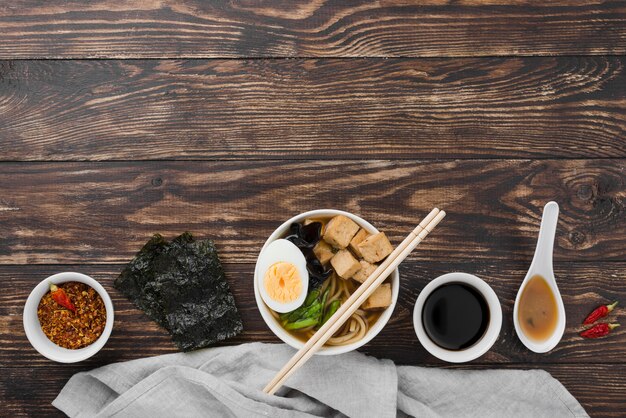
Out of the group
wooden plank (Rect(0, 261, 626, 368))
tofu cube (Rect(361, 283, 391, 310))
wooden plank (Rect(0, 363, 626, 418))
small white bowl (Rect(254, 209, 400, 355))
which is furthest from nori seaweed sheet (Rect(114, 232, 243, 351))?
tofu cube (Rect(361, 283, 391, 310))

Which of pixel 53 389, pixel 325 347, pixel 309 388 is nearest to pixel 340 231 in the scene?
pixel 325 347

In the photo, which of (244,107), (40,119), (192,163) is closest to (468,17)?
(244,107)

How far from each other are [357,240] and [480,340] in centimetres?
44

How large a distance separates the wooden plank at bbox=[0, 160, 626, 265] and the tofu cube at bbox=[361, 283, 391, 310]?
0.21m

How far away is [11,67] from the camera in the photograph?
1643 mm

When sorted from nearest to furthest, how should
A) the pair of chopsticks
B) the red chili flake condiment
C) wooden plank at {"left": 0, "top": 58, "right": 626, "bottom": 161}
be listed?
1. the pair of chopsticks
2. the red chili flake condiment
3. wooden plank at {"left": 0, "top": 58, "right": 626, "bottom": 161}

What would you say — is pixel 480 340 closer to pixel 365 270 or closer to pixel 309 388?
pixel 365 270

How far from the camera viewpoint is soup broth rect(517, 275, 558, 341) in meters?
1.57

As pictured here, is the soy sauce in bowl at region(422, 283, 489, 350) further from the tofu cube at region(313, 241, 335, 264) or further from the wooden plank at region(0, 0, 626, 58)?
the wooden plank at region(0, 0, 626, 58)

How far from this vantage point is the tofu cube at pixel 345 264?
56.9 inches

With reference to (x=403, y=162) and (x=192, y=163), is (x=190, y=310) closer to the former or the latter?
(x=192, y=163)

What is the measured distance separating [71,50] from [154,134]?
0.35 m

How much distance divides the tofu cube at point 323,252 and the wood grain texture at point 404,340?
235 mm

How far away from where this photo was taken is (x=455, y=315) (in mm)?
1527
